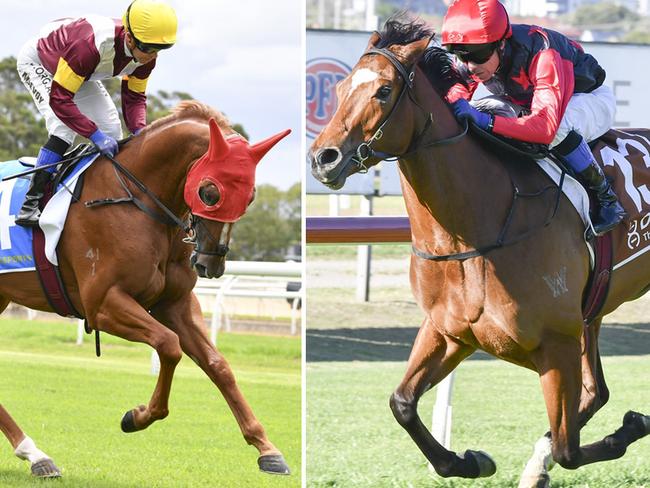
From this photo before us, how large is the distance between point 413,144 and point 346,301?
828cm

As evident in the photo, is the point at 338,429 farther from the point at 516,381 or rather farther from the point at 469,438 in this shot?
the point at 516,381

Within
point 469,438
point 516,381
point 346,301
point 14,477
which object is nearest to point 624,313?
point 346,301

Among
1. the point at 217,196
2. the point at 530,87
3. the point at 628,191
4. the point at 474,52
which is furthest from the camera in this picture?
the point at 628,191

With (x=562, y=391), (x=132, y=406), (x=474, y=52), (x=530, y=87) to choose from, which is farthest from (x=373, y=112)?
(x=132, y=406)

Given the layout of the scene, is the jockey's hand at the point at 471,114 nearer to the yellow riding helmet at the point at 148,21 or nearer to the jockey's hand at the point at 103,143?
the yellow riding helmet at the point at 148,21

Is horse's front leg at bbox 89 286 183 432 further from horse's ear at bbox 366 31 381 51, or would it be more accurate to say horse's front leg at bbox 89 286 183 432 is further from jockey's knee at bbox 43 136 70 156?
horse's ear at bbox 366 31 381 51

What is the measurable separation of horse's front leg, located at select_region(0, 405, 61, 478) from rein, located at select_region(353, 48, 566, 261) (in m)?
2.05

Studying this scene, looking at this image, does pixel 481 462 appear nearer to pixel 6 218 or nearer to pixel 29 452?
pixel 29 452

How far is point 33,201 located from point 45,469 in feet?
4.04

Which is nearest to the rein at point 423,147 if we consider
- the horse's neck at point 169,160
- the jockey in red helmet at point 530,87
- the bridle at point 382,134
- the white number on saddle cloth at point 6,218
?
the bridle at point 382,134

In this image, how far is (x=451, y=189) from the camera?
154 inches

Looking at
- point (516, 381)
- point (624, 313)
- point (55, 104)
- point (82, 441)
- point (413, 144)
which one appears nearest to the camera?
point (413, 144)

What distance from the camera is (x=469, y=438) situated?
5.80m

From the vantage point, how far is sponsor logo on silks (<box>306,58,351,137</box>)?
10773mm
